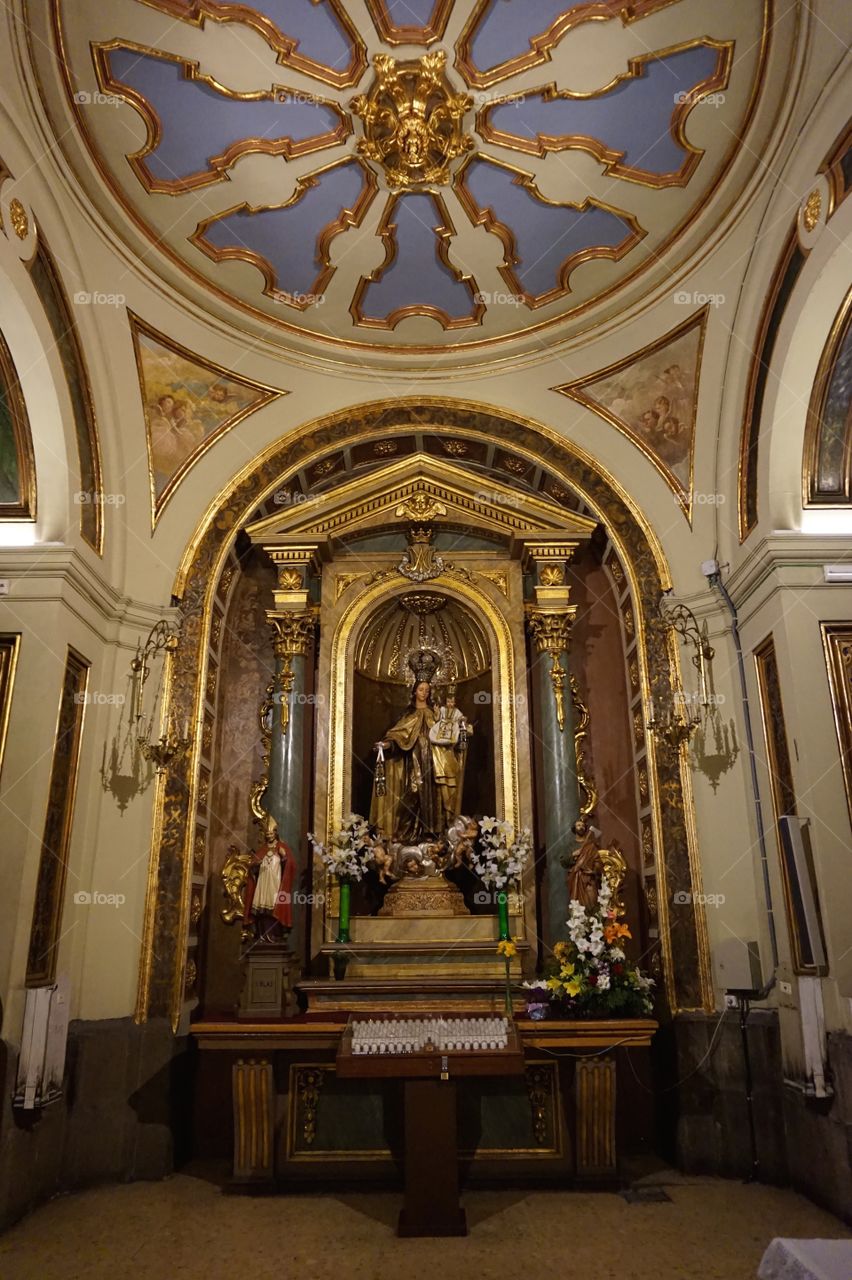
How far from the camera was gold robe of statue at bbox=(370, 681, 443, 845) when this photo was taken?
895 cm

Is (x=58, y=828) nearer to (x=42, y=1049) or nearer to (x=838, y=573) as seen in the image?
(x=42, y=1049)

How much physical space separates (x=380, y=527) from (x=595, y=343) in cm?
301

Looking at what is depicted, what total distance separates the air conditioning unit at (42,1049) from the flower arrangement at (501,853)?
3706 millimetres

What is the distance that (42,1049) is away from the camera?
619 cm

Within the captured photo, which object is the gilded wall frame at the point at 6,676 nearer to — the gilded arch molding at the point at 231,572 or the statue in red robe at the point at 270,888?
the gilded arch molding at the point at 231,572

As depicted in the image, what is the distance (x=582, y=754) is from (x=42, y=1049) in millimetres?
5499

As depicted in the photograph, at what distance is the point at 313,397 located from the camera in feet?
30.3

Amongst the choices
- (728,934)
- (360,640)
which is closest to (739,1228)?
(728,934)

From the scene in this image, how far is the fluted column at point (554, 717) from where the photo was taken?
8.47m

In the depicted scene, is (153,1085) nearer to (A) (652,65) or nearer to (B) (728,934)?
(B) (728,934)

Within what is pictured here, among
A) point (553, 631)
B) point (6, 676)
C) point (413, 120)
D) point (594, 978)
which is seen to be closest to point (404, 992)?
point (594, 978)

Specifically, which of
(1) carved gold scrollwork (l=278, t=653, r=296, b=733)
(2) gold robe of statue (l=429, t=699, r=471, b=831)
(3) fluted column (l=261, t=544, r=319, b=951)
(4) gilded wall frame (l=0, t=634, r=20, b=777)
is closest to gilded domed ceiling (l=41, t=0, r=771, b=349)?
(3) fluted column (l=261, t=544, r=319, b=951)

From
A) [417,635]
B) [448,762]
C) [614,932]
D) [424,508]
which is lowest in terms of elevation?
[614,932]

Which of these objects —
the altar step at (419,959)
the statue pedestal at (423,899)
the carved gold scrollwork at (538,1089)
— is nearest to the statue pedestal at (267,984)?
the altar step at (419,959)
